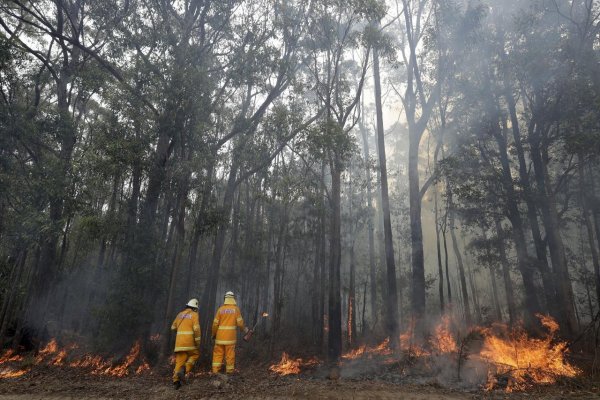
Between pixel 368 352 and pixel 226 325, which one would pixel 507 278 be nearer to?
pixel 368 352

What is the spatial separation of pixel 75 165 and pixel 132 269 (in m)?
3.89

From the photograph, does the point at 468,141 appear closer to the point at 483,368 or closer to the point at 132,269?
the point at 483,368

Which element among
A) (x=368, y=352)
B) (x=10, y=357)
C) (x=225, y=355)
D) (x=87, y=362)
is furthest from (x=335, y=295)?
(x=10, y=357)

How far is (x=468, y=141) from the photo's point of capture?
17.5 meters

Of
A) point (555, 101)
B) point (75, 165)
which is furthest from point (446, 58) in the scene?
point (75, 165)

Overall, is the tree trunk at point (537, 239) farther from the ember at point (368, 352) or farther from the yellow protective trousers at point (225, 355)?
the yellow protective trousers at point (225, 355)

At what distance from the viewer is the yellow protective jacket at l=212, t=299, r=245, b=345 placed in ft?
27.7

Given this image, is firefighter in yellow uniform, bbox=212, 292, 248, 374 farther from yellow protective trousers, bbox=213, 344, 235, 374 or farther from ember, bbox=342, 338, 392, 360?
ember, bbox=342, 338, 392, 360

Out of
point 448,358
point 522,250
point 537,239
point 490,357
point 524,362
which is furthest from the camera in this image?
point 522,250

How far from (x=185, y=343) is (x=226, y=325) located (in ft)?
3.22

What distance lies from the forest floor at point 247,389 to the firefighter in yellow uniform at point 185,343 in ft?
1.20

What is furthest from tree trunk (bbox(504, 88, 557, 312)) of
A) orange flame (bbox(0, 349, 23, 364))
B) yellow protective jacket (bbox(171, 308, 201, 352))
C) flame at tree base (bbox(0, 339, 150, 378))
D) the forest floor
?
orange flame (bbox(0, 349, 23, 364))

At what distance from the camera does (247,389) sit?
7.82 m

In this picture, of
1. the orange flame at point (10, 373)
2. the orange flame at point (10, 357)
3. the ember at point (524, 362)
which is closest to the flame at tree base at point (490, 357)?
the ember at point (524, 362)
